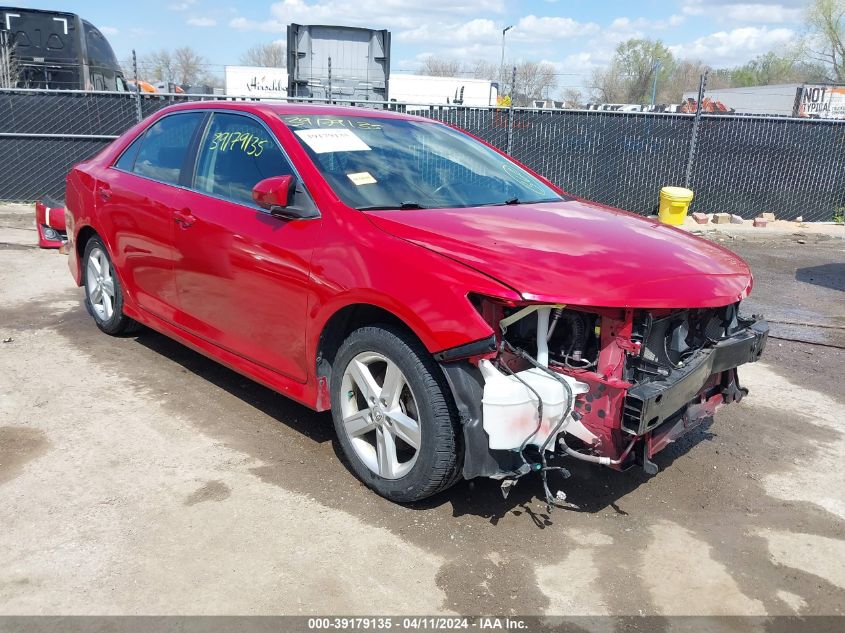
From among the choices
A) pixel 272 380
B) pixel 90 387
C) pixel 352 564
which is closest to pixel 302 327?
pixel 272 380

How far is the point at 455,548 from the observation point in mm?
2959

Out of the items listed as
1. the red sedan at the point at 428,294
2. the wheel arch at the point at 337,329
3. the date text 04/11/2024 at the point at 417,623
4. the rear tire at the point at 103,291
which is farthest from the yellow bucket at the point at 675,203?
the date text 04/11/2024 at the point at 417,623

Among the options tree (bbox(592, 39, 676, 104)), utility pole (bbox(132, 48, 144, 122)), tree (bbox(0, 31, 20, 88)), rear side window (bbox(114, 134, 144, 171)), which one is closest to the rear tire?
rear side window (bbox(114, 134, 144, 171))

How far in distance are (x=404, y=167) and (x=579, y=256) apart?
1.24 m

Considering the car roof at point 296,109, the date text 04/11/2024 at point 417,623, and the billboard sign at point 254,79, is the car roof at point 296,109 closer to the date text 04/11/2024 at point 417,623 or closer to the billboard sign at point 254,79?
the date text 04/11/2024 at point 417,623

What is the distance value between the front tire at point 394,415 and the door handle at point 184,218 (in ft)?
4.57

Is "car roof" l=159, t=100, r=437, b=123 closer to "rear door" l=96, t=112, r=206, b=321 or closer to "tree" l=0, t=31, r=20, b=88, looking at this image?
"rear door" l=96, t=112, r=206, b=321

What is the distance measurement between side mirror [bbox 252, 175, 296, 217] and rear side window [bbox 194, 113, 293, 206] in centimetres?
21

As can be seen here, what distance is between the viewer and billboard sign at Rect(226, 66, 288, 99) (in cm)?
2753

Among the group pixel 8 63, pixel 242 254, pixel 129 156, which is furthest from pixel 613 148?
pixel 8 63

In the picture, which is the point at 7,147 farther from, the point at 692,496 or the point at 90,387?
the point at 692,496

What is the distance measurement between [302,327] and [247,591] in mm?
1261

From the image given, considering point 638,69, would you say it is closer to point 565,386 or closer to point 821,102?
point 821,102

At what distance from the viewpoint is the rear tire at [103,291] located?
5.14 meters
